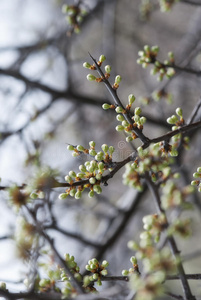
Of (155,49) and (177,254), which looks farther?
(155,49)

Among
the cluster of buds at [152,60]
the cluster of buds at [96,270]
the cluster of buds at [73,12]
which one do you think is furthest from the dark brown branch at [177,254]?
the cluster of buds at [73,12]

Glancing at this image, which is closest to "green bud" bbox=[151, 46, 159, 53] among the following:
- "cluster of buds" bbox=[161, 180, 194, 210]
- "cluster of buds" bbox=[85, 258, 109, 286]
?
"cluster of buds" bbox=[161, 180, 194, 210]

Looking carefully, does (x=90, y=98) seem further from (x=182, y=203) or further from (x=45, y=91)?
(x=182, y=203)

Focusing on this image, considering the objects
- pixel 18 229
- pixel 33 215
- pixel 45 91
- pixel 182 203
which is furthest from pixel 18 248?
pixel 45 91

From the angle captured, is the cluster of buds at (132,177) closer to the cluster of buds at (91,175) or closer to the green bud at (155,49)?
the cluster of buds at (91,175)

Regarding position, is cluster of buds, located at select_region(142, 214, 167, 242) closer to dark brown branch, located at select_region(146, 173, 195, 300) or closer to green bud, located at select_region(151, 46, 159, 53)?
dark brown branch, located at select_region(146, 173, 195, 300)

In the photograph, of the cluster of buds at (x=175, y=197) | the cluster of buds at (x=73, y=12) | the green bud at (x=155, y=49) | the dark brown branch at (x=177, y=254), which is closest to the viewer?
the cluster of buds at (x=175, y=197)

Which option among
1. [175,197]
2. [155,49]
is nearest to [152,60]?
[155,49]

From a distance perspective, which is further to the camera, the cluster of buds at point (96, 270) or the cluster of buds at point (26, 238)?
the cluster of buds at point (96, 270)

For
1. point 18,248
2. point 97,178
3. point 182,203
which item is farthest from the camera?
point 97,178

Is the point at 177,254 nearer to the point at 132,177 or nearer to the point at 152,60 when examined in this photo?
the point at 132,177

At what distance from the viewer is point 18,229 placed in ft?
5.45

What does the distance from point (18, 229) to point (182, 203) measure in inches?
34.5

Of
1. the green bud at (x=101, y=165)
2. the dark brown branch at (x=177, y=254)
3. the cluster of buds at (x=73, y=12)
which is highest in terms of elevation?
the cluster of buds at (x=73, y=12)
